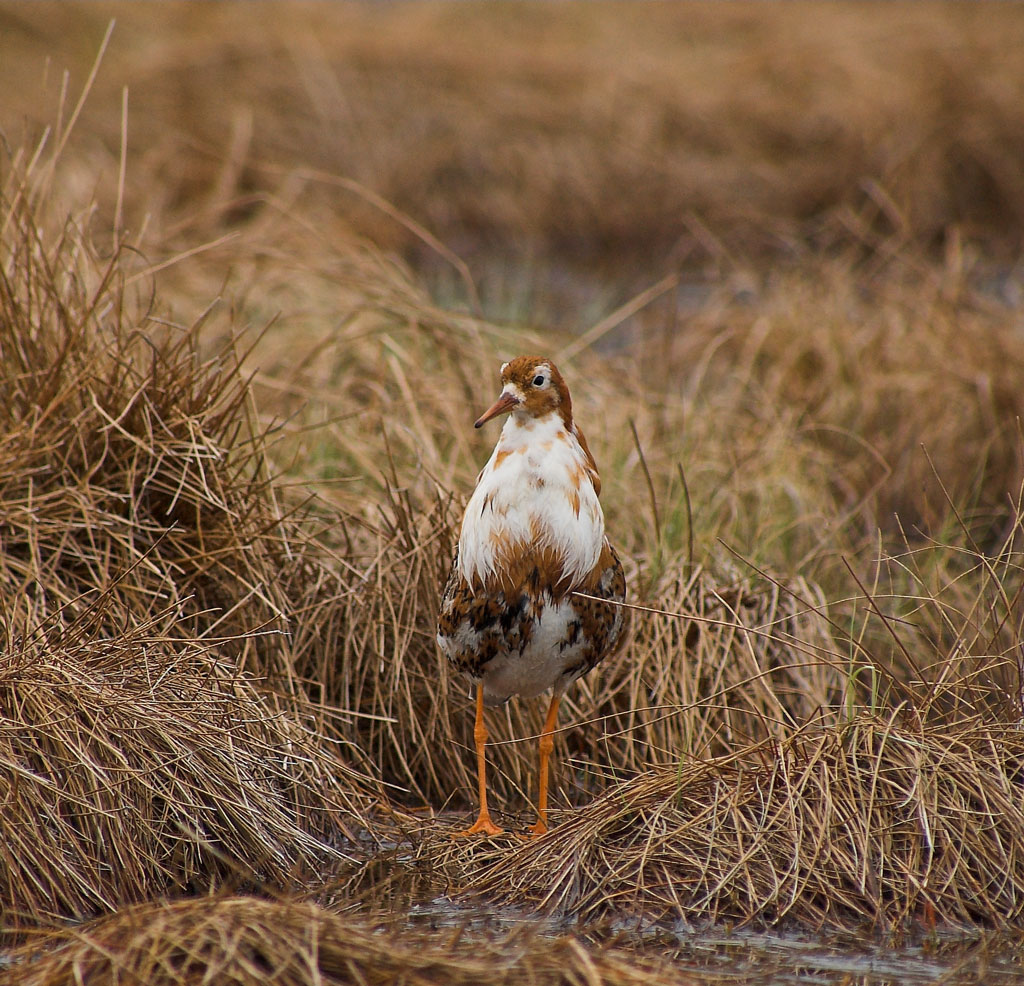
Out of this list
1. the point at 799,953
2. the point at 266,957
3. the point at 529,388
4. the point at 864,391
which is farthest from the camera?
the point at 864,391

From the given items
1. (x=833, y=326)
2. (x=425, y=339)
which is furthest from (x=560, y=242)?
(x=425, y=339)

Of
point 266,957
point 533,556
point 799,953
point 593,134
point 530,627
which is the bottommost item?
point 799,953

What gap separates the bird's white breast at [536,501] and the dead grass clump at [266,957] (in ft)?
3.69

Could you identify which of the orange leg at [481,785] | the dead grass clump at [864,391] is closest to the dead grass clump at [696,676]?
the orange leg at [481,785]

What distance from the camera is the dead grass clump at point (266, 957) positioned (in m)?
2.86

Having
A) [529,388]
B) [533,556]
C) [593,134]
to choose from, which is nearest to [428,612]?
[533,556]

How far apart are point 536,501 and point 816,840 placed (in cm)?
118

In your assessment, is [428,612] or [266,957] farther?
[428,612]

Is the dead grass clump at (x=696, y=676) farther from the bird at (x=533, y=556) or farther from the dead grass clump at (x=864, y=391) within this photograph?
the dead grass clump at (x=864, y=391)

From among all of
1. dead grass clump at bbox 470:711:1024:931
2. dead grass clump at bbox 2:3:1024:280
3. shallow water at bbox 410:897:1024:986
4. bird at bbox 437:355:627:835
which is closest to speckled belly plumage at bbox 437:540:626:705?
bird at bbox 437:355:627:835

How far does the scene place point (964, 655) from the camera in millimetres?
3789

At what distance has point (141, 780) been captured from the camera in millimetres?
3637

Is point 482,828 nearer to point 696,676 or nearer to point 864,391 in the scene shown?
point 696,676

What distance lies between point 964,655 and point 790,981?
1096 millimetres
